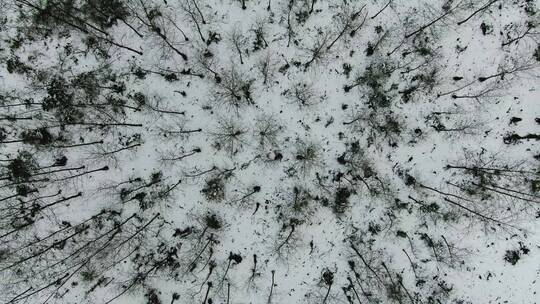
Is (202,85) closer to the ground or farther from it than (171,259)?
farther from it

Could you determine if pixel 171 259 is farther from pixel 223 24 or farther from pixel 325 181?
pixel 223 24

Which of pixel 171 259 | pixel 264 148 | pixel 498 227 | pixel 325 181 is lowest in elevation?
pixel 171 259

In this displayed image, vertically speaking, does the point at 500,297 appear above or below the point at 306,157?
below

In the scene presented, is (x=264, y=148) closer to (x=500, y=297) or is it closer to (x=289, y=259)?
(x=289, y=259)

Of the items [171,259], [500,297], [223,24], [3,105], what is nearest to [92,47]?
[3,105]

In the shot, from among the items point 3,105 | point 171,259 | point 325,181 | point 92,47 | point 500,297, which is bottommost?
point 500,297

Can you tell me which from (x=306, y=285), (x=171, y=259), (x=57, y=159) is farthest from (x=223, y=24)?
(x=306, y=285)
